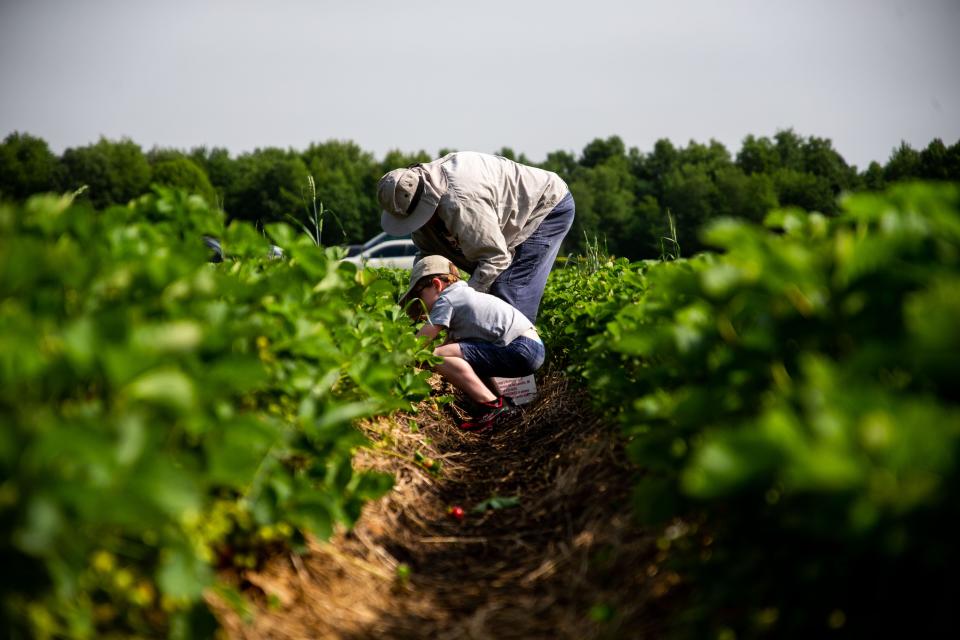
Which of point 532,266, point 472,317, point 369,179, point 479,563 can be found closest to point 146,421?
point 479,563

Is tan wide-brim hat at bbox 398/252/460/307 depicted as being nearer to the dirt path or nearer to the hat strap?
the hat strap

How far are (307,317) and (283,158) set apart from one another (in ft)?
237

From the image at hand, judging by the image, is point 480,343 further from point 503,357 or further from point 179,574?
point 179,574

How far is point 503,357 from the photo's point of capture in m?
4.18

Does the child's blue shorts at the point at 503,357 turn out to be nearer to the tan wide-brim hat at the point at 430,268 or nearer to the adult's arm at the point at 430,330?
the adult's arm at the point at 430,330

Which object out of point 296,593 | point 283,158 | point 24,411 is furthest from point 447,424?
point 283,158

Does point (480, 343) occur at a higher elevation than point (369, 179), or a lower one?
higher

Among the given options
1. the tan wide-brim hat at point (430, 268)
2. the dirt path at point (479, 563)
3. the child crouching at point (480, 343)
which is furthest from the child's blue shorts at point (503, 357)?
the dirt path at point (479, 563)

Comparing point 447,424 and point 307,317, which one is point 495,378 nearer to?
point 447,424

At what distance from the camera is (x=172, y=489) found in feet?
3.17

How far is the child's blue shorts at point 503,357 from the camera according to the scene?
4.14 metres

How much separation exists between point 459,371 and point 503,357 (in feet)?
1.11

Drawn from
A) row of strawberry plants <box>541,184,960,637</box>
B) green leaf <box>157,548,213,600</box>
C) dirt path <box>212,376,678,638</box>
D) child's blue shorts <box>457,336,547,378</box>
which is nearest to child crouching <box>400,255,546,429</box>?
child's blue shorts <box>457,336,547,378</box>

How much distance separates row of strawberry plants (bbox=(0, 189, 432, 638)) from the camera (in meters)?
0.96
